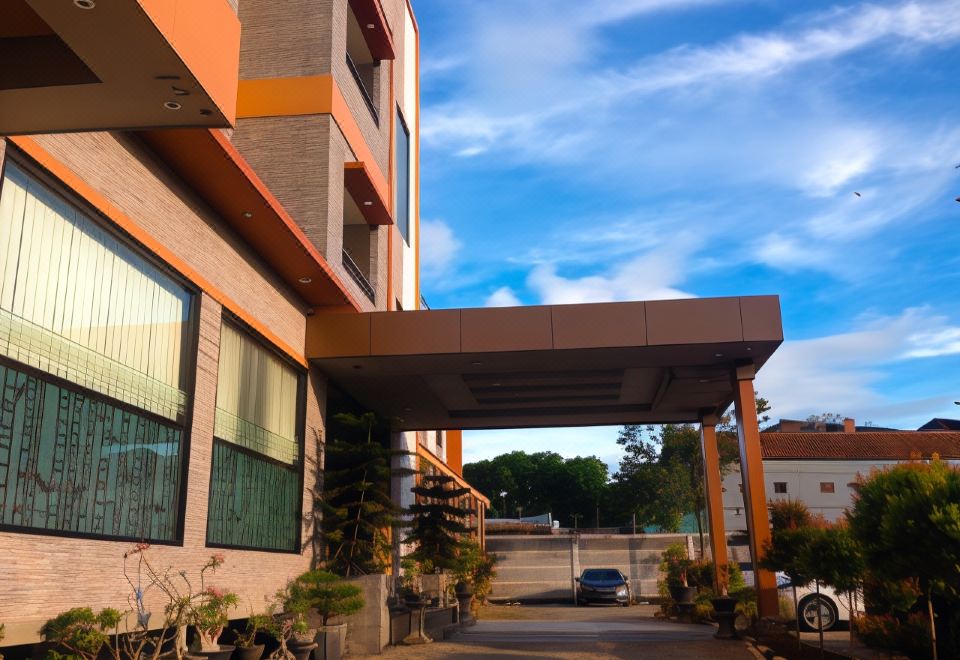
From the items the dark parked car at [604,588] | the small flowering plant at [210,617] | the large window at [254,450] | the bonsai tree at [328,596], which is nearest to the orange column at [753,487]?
the bonsai tree at [328,596]

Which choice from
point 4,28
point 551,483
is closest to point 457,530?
point 4,28

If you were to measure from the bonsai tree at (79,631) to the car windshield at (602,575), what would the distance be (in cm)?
2682

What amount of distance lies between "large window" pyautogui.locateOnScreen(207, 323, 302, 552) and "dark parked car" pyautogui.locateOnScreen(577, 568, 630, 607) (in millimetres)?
20233

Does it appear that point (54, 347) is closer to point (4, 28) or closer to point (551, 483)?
point (4, 28)

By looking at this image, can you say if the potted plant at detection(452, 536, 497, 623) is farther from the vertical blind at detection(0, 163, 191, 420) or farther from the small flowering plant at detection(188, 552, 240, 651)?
the vertical blind at detection(0, 163, 191, 420)

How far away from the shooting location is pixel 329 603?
11719 millimetres

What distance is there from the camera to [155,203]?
900cm

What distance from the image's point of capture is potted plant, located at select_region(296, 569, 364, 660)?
11.6 metres

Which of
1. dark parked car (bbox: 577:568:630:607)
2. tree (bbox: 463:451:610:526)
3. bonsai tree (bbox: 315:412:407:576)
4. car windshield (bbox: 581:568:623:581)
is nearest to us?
bonsai tree (bbox: 315:412:407:576)

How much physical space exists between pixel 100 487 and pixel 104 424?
57cm

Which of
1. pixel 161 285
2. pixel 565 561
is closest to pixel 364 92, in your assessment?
pixel 161 285

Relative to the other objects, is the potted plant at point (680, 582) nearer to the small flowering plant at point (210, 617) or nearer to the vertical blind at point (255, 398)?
the vertical blind at point (255, 398)

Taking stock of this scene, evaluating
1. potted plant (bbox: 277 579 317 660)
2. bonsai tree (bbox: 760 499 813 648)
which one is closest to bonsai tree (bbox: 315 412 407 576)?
potted plant (bbox: 277 579 317 660)

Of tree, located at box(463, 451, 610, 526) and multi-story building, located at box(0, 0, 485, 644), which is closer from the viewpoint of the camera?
multi-story building, located at box(0, 0, 485, 644)
